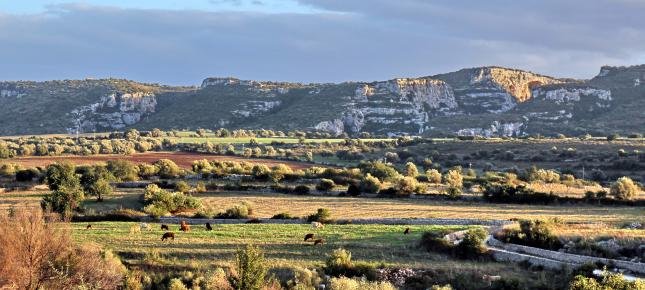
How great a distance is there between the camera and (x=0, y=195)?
162ft

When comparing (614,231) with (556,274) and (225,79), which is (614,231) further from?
(225,79)

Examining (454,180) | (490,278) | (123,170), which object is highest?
(490,278)

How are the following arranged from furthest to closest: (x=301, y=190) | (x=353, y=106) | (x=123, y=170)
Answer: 1. (x=353, y=106)
2. (x=123, y=170)
3. (x=301, y=190)

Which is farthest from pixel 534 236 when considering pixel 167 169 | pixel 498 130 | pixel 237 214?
pixel 498 130

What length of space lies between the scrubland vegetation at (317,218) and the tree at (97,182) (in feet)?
0.78

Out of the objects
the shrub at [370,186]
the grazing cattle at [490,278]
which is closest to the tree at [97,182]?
the shrub at [370,186]

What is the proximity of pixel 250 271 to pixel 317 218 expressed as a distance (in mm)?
19344

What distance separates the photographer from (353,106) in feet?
505

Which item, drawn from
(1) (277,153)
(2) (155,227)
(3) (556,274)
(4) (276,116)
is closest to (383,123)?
(4) (276,116)

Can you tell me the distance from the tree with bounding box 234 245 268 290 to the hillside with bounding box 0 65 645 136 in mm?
112893

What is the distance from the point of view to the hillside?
139 m

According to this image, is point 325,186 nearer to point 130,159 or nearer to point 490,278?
point 130,159

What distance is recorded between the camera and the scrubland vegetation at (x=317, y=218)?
2150cm

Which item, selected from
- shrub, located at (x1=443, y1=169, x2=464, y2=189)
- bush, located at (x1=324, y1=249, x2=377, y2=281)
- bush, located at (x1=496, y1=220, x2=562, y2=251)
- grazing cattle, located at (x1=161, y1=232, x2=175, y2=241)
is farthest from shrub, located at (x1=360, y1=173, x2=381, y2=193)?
bush, located at (x1=324, y1=249, x2=377, y2=281)
